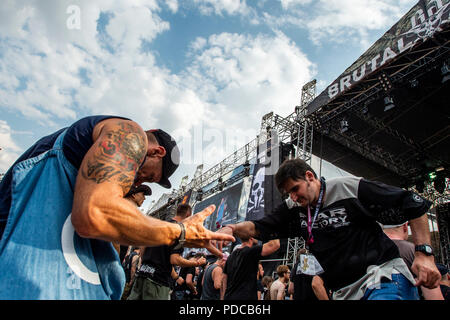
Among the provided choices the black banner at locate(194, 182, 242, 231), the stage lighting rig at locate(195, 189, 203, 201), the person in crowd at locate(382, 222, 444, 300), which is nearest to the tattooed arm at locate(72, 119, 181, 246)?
the person in crowd at locate(382, 222, 444, 300)

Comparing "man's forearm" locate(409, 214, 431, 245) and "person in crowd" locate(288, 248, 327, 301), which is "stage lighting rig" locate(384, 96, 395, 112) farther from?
"man's forearm" locate(409, 214, 431, 245)

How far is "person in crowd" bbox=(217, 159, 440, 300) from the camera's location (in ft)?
6.89

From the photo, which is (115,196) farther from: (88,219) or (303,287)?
(303,287)

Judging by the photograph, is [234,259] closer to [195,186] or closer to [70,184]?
[70,184]

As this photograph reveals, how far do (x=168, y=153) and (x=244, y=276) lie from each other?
317 cm

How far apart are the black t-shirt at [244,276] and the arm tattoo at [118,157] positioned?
11.2 feet

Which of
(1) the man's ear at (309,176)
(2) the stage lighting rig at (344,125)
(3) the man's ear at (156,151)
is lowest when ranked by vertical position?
(3) the man's ear at (156,151)

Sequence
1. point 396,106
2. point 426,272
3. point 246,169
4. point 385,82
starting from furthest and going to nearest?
point 246,169, point 396,106, point 385,82, point 426,272

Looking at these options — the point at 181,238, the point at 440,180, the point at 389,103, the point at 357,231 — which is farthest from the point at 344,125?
the point at 181,238

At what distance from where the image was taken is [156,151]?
1.45m

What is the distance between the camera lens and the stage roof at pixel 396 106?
7324 mm

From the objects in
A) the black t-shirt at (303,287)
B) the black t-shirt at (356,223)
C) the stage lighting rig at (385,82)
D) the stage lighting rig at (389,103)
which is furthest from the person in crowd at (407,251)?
the stage lighting rig at (389,103)

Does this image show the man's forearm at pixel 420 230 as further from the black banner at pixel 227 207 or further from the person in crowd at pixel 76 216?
the black banner at pixel 227 207
